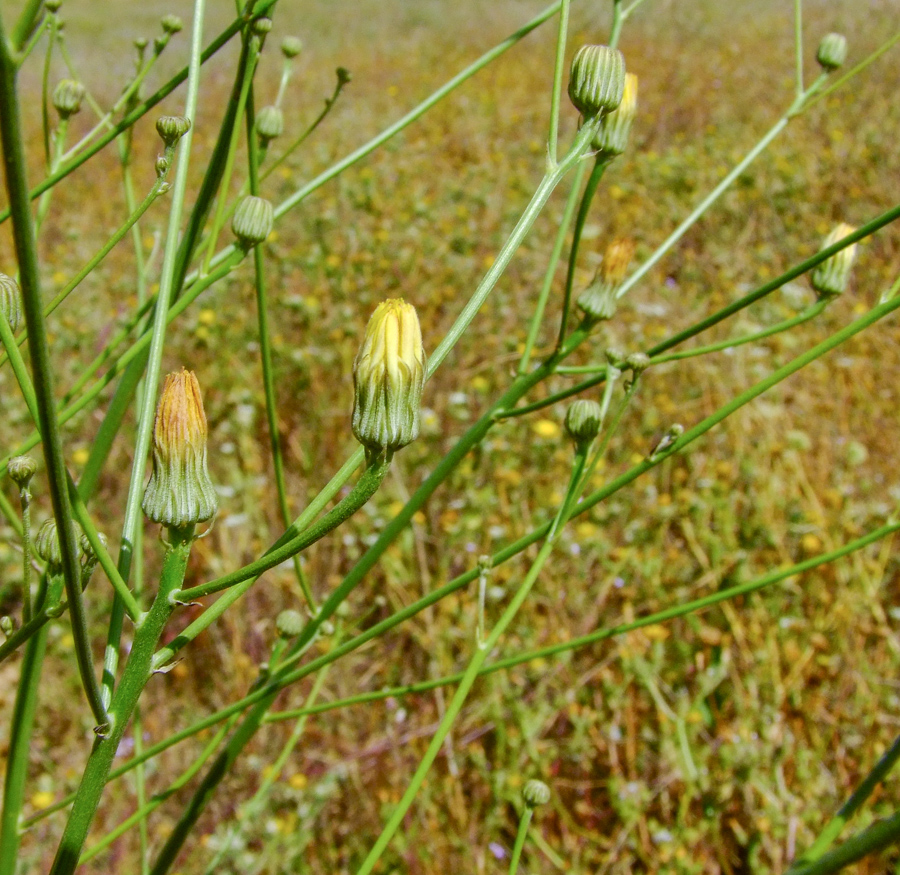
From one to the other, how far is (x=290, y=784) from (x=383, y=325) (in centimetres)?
138

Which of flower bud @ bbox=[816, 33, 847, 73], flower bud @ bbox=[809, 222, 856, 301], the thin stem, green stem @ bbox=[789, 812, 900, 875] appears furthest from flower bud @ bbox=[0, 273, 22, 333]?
flower bud @ bbox=[816, 33, 847, 73]

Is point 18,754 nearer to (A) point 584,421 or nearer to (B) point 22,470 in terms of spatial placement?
(B) point 22,470

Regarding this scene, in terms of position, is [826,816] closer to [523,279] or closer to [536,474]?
[536,474]

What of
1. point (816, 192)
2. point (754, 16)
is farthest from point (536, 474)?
point (754, 16)

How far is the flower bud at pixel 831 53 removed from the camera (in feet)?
3.29

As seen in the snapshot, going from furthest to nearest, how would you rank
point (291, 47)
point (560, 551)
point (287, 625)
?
point (560, 551) → point (291, 47) → point (287, 625)

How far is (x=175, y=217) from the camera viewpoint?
0.50 meters

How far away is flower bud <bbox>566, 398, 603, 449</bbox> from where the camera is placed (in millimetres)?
684

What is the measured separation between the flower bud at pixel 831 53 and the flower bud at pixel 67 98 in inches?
31.1

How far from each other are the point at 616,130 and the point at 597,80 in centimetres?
21

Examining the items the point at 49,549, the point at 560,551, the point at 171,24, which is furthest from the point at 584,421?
the point at 560,551

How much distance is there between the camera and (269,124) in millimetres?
885

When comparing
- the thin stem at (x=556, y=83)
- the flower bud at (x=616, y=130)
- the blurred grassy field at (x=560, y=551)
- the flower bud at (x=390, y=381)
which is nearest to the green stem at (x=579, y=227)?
the flower bud at (x=616, y=130)

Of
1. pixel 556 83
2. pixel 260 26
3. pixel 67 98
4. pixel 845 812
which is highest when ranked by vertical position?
pixel 67 98
